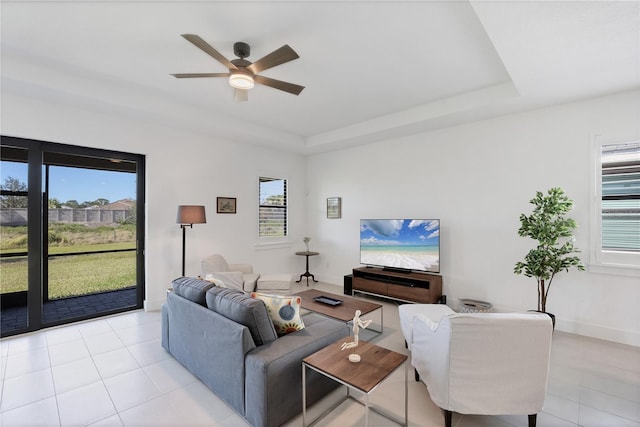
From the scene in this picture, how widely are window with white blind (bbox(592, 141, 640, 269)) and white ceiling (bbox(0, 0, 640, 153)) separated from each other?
751mm

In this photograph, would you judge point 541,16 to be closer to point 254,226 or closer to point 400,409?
point 400,409

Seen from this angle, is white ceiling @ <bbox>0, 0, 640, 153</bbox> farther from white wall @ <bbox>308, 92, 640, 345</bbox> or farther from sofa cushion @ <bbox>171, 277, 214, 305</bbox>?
sofa cushion @ <bbox>171, 277, 214, 305</bbox>

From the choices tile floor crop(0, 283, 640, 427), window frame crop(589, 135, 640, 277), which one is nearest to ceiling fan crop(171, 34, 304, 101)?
tile floor crop(0, 283, 640, 427)

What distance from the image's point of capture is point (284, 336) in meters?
2.23

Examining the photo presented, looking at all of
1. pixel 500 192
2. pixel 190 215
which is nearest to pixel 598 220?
pixel 500 192

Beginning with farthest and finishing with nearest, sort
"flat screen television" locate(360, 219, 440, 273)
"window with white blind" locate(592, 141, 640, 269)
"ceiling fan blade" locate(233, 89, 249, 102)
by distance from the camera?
1. "flat screen television" locate(360, 219, 440, 273)
2. "window with white blind" locate(592, 141, 640, 269)
3. "ceiling fan blade" locate(233, 89, 249, 102)

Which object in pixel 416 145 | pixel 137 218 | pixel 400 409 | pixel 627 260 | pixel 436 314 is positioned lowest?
pixel 400 409

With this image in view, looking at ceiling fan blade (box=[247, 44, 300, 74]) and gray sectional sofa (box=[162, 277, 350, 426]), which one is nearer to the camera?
gray sectional sofa (box=[162, 277, 350, 426])

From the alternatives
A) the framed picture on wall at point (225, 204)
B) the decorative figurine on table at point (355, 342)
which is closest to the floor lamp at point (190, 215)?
the framed picture on wall at point (225, 204)

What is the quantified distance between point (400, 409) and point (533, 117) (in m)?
3.86

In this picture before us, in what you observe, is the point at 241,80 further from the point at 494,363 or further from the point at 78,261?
the point at 78,261

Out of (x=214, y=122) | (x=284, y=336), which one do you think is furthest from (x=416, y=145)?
(x=284, y=336)

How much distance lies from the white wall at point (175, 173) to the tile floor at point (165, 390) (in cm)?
145

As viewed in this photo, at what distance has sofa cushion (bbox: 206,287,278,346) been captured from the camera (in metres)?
2.06
